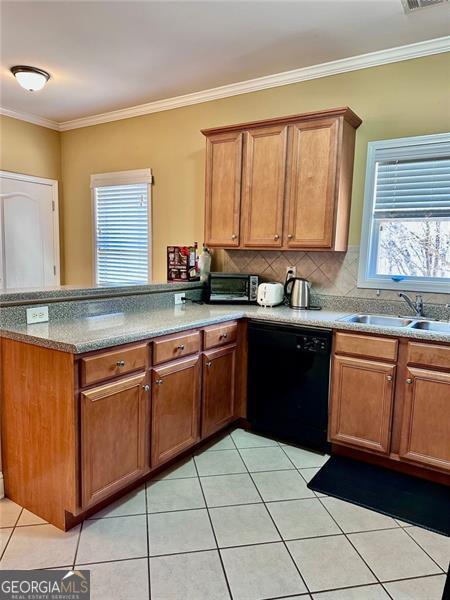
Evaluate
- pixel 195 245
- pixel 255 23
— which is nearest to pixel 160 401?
pixel 195 245

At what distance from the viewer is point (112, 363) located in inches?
77.3

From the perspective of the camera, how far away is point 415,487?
2.36 meters

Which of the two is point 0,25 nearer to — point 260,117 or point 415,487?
point 260,117

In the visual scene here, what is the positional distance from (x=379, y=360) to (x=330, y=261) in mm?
981

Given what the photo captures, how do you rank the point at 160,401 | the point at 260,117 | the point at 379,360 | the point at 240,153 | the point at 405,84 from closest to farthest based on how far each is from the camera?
the point at 160,401
the point at 379,360
the point at 405,84
the point at 240,153
the point at 260,117

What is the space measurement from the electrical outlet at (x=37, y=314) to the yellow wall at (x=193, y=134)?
1864 mm

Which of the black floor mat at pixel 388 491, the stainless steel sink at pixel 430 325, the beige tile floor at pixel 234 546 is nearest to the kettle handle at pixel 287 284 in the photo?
the stainless steel sink at pixel 430 325

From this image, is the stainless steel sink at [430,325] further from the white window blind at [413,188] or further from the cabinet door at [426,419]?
the white window blind at [413,188]

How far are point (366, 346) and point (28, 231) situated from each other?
3.79 meters

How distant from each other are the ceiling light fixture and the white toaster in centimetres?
243

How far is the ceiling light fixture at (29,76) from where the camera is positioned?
319 centimetres

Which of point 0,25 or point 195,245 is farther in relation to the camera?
point 195,245

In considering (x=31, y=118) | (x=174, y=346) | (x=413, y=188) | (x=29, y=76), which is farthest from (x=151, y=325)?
(x=31, y=118)

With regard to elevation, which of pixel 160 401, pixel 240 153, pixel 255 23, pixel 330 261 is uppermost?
pixel 255 23
